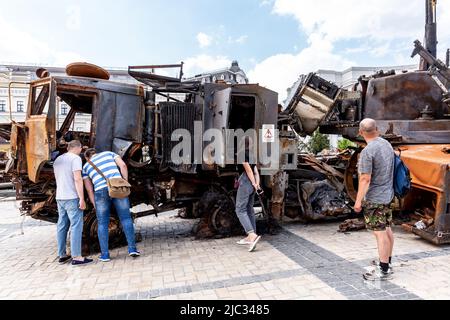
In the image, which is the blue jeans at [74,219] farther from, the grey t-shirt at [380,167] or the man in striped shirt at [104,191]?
the grey t-shirt at [380,167]

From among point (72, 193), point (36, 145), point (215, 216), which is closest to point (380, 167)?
point (215, 216)

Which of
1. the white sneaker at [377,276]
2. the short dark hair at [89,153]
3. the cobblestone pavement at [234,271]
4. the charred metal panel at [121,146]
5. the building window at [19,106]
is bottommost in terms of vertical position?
the cobblestone pavement at [234,271]

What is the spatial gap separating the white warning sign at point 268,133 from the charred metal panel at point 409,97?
284 cm

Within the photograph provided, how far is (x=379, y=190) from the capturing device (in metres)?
3.97

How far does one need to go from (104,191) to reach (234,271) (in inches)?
88.6

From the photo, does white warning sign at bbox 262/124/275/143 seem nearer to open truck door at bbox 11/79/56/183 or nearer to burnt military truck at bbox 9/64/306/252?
burnt military truck at bbox 9/64/306/252

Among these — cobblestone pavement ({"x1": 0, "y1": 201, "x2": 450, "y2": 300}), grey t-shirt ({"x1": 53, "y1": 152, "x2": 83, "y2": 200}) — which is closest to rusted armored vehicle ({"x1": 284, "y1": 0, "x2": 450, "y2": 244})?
cobblestone pavement ({"x1": 0, "y1": 201, "x2": 450, "y2": 300})

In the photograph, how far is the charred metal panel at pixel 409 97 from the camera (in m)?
7.11

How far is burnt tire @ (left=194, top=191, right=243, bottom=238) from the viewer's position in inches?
246

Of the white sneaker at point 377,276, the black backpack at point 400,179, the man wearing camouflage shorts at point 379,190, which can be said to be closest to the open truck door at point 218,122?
the man wearing camouflage shorts at point 379,190

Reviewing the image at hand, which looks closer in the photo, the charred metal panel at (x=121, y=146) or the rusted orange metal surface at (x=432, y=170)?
the rusted orange metal surface at (x=432, y=170)

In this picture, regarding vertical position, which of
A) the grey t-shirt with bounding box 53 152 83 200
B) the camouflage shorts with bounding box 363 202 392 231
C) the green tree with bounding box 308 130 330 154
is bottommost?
the camouflage shorts with bounding box 363 202 392 231

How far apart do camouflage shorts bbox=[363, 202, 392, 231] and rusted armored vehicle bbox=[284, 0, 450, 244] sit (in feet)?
5.77

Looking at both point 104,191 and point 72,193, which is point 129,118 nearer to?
point 104,191
